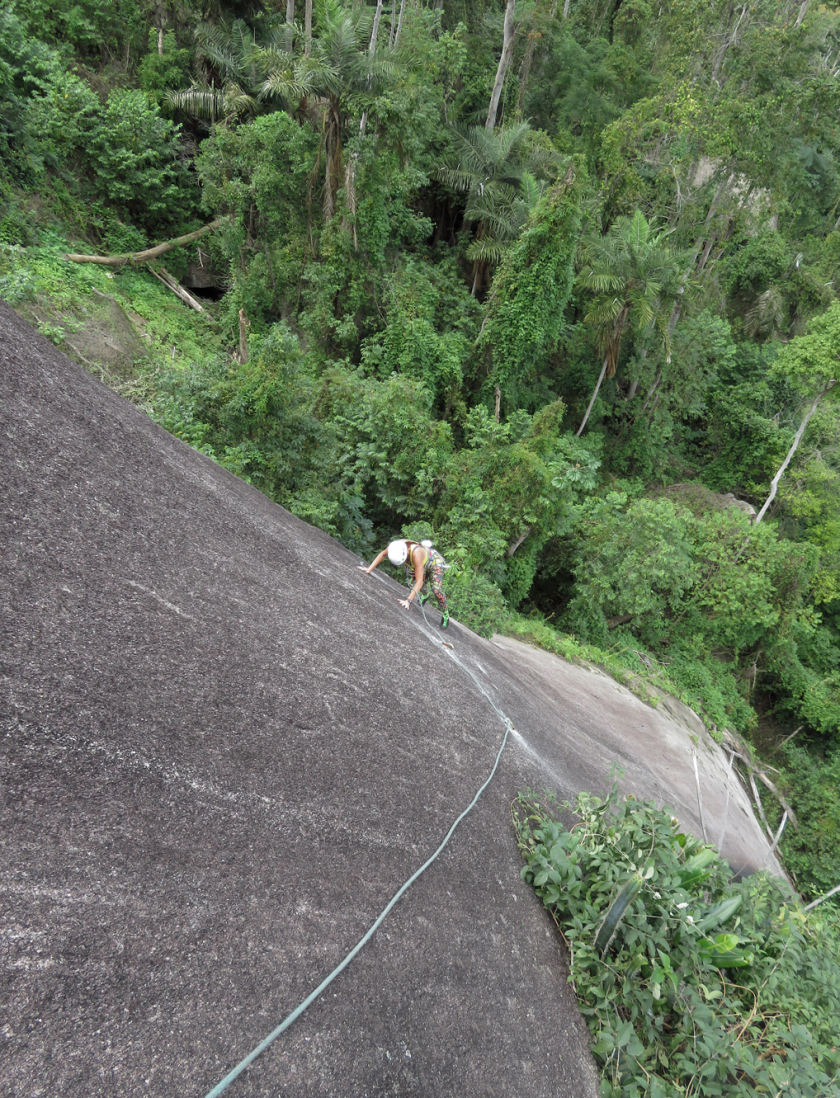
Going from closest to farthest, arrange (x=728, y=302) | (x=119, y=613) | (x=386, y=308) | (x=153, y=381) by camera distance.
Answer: (x=119, y=613)
(x=153, y=381)
(x=386, y=308)
(x=728, y=302)

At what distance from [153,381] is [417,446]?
5.19 metres

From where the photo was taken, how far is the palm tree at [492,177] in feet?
55.3

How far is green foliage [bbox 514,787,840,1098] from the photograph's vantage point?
3.04 meters

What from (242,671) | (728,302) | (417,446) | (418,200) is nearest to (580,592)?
(417,446)

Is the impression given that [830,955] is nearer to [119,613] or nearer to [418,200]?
[119,613]

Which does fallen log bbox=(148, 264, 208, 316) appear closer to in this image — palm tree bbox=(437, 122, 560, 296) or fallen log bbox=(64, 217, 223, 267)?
fallen log bbox=(64, 217, 223, 267)

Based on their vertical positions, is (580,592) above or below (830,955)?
below

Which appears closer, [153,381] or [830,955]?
[830,955]

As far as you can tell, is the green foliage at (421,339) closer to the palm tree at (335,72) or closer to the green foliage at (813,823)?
the palm tree at (335,72)

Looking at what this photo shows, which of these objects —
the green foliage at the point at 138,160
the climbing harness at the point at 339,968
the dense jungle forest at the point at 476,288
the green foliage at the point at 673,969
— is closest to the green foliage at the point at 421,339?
the dense jungle forest at the point at 476,288

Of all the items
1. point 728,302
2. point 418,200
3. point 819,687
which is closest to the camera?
point 819,687

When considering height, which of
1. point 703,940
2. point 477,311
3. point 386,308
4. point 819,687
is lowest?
point 819,687

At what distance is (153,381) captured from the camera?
35.7ft

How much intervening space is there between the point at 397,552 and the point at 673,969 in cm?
401
